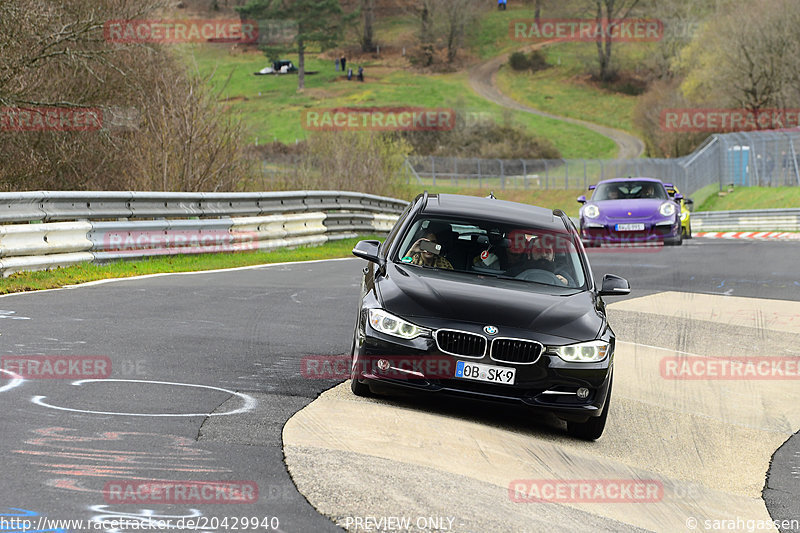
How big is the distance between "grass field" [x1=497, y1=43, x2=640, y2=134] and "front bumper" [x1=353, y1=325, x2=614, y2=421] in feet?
338

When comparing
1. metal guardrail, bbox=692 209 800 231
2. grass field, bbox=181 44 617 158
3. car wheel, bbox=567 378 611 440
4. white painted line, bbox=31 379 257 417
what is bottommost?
metal guardrail, bbox=692 209 800 231

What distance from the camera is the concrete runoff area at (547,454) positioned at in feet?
18.1

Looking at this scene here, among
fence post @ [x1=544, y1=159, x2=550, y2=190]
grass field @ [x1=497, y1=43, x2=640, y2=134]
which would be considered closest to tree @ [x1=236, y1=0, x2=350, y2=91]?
grass field @ [x1=497, y1=43, x2=640, y2=134]

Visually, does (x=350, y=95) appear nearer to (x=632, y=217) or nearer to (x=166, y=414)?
(x=632, y=217)

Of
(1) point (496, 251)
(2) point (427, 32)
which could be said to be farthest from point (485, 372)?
(2) point (427, 32)

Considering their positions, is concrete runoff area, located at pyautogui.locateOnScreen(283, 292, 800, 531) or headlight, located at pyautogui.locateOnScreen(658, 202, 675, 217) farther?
headlight, located at pyautogui.locateOnScreen(658, 202, 675, 217)

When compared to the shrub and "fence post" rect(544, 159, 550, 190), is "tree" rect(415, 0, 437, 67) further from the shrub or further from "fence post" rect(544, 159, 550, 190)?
"fence post" rect(544, 159, 550, 190)

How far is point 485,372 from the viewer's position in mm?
7262

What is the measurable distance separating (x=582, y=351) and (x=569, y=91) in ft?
391

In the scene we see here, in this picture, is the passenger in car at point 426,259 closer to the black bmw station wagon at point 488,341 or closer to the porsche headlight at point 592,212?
the black bmw station wagon at point 488,341

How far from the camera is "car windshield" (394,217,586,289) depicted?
8.64 metres

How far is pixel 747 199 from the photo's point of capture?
49000 millimetres

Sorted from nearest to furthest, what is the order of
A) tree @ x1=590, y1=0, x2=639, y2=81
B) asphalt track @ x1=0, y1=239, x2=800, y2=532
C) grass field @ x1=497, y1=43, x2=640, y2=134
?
asphalt track @ x1=0, y1=239, x2=800, y2=532, grass field @ x1=497, y1=43, x2=640, y2=134, tree @ x1=590, y1=0, x2=639, y2=81

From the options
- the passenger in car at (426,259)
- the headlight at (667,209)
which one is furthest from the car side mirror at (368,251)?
the headlight at (667,209)
